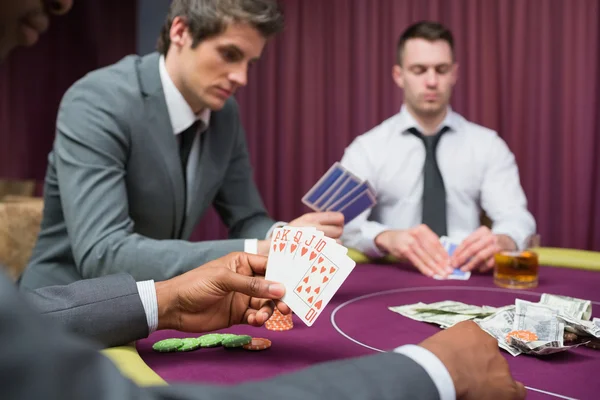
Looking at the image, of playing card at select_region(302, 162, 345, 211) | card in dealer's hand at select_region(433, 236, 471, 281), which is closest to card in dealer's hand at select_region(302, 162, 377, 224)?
playing card at select_region(302, 162, 345, 211)

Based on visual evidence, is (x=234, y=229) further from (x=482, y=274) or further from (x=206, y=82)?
(x=482, y=274)

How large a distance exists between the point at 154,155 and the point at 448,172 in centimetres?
180

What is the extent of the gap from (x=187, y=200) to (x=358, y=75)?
2.97 metres

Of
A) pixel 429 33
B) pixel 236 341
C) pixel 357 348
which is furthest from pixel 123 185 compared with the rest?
pixel 429 33

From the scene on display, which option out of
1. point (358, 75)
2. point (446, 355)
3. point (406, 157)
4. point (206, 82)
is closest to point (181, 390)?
point (446, 355)

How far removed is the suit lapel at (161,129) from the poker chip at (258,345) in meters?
0.94

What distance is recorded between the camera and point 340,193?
1.83 meters

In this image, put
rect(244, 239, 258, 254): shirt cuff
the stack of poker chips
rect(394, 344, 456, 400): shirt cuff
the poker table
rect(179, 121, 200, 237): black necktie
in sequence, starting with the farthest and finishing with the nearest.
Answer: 1. rect(179, 121, 200, 237): black necktie
2. rect(244, 239, 258, 254): shirt cuff
3. the stack of poker chips
4. the poker table
5. rect(394, 344, 456, 400): shirt cuff

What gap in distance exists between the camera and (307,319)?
3.69ft

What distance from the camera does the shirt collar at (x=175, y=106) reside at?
2.03m

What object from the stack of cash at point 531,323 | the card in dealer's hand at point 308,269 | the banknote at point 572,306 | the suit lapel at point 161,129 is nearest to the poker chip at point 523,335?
the stack of cash at point 531,323

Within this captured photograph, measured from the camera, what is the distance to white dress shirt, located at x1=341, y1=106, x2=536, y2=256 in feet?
10.4

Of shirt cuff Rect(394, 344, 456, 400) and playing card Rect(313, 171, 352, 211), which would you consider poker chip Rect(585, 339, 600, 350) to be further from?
playing card Rect(313, 171, 352, 211)

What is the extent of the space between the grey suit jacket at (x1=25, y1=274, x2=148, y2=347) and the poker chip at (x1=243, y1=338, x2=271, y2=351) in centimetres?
20
